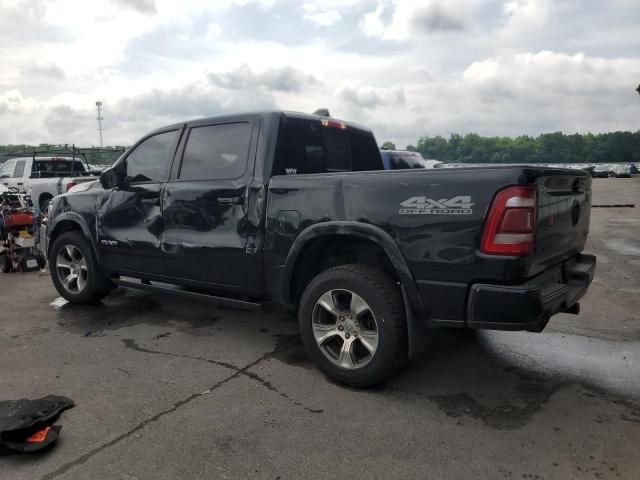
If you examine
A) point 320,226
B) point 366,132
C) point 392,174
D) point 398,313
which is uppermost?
point 366,132

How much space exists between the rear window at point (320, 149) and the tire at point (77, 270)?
2.55m

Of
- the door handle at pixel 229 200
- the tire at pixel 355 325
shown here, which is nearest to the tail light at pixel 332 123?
the door handle at pixel 229 200

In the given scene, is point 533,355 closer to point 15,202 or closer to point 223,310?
point 223,310

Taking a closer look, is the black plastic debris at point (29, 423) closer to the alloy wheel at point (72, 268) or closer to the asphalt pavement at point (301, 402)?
the asphalt pavement at point (301, 402)

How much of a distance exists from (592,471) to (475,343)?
6.10ft

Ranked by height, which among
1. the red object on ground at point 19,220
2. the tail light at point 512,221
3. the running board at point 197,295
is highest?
the tail light at point 512,221

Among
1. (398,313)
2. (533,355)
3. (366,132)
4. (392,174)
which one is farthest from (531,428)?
(366,132)

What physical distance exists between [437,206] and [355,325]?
3.24 ft

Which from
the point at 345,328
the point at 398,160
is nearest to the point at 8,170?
the point at 398,160

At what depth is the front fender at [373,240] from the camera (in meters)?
3.09

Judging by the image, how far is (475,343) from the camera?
429cm

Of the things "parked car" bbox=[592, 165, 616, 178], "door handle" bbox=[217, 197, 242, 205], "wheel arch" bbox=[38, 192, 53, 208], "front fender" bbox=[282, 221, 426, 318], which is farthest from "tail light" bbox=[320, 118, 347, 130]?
"parked car" bbox=[592, 165, 616, 178]

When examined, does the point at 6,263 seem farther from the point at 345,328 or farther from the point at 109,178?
the point at 345,328

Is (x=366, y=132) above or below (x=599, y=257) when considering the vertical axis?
above
